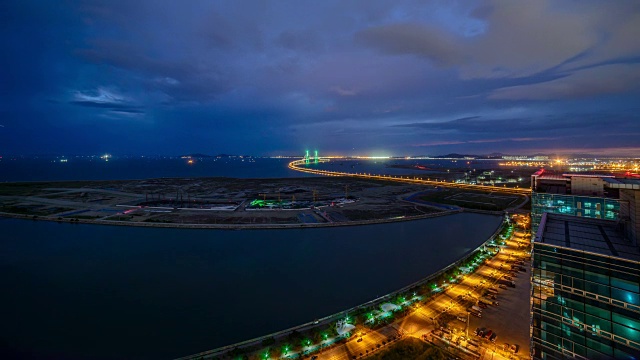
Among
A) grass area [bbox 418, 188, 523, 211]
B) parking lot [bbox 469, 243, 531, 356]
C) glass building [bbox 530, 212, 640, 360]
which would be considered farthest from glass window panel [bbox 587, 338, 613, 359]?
grass area [bbox 418, 188, 523, 211]

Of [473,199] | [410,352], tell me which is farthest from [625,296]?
[473,199]

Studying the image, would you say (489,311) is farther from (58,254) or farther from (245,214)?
(58,254)

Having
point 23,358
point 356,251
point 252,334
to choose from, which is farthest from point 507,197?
point 23,358

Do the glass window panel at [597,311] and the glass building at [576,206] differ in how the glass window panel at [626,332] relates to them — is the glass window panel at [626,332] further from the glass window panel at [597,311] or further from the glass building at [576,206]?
the glass building at [576,206]

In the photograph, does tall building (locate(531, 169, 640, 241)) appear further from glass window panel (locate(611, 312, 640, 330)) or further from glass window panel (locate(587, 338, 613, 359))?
glass window panel (locate(611, 312, 640, 330))

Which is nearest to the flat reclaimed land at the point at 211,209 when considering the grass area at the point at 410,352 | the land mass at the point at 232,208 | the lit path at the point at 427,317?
the land mass at the point at 232,208

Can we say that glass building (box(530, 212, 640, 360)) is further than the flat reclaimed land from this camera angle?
No
